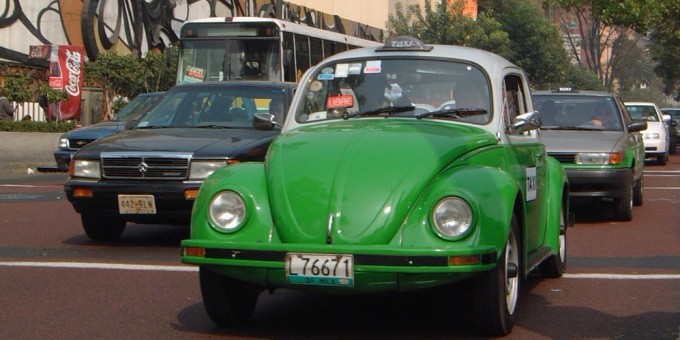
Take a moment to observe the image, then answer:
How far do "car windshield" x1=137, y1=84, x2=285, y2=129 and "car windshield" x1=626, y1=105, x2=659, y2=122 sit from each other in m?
19.1

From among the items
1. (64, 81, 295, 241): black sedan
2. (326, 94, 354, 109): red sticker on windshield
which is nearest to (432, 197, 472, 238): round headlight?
(326, 94, 354, 109): red sticker on windshield

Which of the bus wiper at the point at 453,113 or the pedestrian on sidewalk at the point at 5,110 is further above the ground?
the bus wiper at the point at 453,113

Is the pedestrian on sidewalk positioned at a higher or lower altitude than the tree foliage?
lower

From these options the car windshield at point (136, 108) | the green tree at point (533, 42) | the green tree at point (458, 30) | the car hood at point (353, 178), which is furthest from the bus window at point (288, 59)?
the green tree at point (533, 42)

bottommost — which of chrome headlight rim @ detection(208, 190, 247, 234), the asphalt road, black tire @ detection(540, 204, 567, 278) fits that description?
the asphalt road

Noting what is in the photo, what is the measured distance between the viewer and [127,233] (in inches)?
475

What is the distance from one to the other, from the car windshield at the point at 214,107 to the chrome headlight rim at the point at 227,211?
5046mm

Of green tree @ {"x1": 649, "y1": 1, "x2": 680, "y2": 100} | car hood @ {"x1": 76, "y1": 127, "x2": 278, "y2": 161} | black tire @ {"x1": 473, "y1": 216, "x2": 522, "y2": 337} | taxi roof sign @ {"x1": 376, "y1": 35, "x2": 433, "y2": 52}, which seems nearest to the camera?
black tire @ {"x1": 473, "y1": 216, "x2": 522, "y2": 337}

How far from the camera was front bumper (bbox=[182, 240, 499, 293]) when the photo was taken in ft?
18.9

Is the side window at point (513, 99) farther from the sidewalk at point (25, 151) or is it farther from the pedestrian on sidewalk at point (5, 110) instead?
the pedestrian on sidewalk at point (5, 110)

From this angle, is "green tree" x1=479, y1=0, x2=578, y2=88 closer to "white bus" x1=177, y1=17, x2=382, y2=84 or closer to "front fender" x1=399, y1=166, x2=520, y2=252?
"white bus" x1=177, y1=17, x2=382, y2=84

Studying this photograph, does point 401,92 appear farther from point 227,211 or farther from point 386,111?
point 227,211

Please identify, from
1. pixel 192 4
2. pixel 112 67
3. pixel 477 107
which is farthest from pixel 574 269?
pixel 192 4

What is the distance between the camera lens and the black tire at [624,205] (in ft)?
43.6
